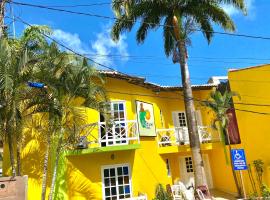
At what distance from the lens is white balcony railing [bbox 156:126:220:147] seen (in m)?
18.7

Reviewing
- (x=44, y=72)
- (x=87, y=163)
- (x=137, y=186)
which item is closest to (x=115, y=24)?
(x=44, y=72)

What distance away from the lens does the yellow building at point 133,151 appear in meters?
14.8

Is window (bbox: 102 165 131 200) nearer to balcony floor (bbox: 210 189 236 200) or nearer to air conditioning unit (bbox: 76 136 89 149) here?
air conditioning unit (bbox: 76 136 89 149)

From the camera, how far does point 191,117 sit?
48.1 ft

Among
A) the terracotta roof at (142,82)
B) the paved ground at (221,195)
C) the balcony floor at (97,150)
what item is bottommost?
the paved ground at (221,195)

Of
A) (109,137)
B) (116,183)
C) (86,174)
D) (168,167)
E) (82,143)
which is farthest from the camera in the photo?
(168,167)

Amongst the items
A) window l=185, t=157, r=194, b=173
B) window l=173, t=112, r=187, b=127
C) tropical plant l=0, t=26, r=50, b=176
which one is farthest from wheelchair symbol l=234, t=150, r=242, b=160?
tropical plant l=0, t=26, r=50, b=176

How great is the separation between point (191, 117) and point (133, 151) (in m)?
3.79

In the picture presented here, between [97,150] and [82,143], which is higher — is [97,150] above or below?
below

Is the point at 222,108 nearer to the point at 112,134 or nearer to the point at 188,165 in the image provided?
the point at 188,165

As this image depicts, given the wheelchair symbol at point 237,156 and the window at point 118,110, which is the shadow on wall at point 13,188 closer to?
the wheelchair symbol at point 237,156

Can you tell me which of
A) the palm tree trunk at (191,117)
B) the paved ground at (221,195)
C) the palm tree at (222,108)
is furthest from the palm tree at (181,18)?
the paved ground at (221,195)

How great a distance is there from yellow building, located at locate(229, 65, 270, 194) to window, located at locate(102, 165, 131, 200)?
7231mm

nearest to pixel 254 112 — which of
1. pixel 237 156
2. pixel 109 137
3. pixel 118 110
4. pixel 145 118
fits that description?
pixel 237 156
